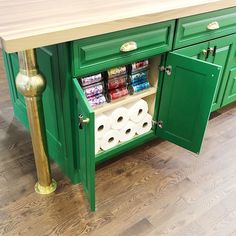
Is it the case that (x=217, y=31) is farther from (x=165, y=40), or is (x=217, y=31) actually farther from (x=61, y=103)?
(x=61, y=103)

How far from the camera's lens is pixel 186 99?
1.58 meters

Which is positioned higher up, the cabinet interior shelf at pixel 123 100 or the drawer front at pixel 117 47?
the drawer front at pixel 117 47

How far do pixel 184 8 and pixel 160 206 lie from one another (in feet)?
3.29

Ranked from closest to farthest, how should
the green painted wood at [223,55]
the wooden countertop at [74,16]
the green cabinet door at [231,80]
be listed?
the wooden countertop at [74,16]
the green painted wood at [223,55]
the green cabinet door at [231,80]

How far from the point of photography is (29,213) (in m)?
1.46

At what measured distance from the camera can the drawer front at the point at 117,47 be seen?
1206 mm

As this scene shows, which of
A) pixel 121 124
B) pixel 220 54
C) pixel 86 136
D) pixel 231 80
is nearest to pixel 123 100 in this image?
pixel 121 124

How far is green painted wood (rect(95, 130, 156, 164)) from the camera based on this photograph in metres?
1.64

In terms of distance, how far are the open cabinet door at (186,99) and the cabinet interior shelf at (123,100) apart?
8 centimetres

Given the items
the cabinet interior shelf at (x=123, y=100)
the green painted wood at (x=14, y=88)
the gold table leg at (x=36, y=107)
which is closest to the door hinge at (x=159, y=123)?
the cabinet interior shelf at (x=123, y=100)

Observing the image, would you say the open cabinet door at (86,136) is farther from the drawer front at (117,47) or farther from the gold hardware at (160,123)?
the gold hardware at (160,123)

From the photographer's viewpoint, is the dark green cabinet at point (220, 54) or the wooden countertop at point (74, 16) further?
the dark green cabinet at point (220, 54)

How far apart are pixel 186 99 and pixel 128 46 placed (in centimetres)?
47

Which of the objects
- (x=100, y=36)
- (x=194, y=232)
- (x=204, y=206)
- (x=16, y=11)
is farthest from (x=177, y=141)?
(x=16, y=11)
